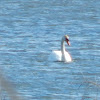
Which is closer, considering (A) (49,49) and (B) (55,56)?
(B) (55,56)

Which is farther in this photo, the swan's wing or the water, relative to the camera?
the swan's wing

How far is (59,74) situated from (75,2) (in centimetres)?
1730

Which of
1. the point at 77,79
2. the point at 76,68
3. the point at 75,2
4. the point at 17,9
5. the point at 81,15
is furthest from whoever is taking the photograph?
the point at 75,2

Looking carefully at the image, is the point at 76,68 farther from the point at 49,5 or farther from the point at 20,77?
the point at 49,5

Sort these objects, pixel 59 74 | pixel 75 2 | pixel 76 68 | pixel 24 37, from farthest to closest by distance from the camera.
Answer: pixel 75 2 → pixel 24 37 → pixel 76 68 → pixel 59 74

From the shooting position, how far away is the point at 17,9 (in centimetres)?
2391

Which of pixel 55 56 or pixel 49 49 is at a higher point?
pixel 55 56

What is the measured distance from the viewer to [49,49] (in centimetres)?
1201

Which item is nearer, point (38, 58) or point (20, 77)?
point (20, 77)

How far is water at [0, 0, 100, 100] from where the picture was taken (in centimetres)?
710

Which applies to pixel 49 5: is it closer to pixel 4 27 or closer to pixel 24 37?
pixel 4 27

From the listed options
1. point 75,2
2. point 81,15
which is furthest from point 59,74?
point 75,2

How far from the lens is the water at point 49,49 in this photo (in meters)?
7.10

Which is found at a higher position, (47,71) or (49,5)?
(47,71)
